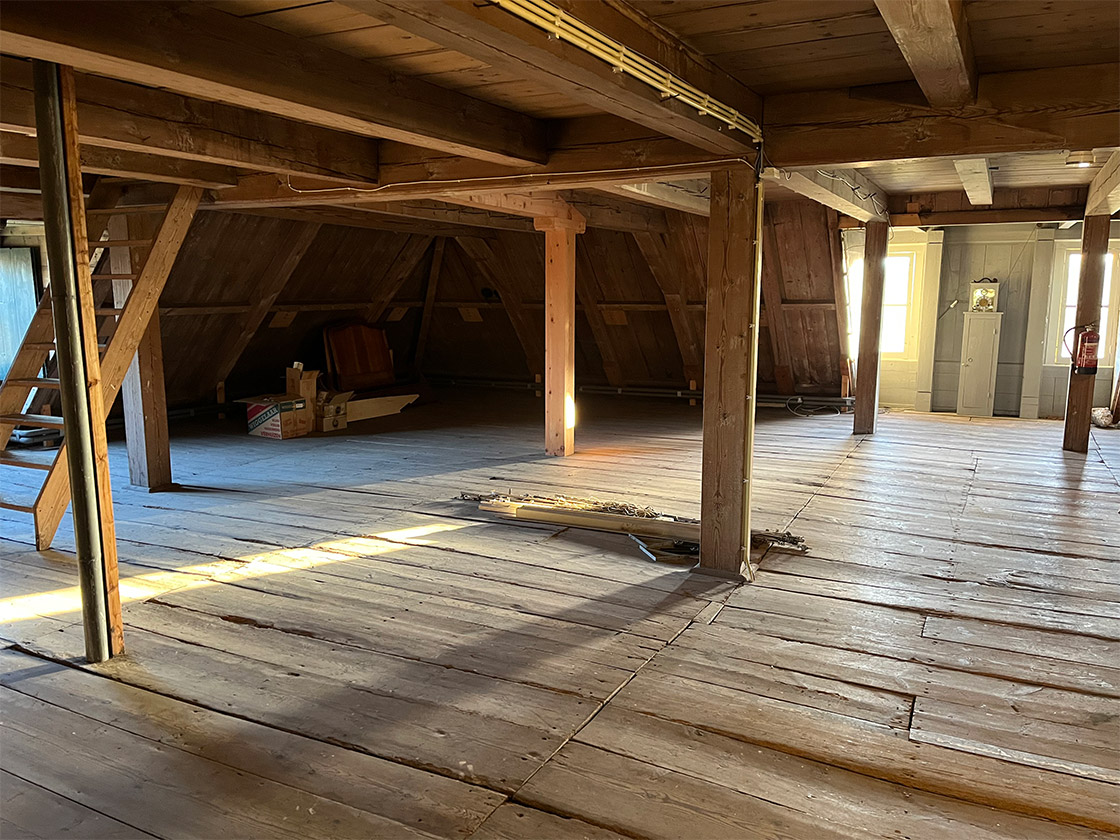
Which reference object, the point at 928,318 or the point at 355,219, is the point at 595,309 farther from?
the point at 928,318

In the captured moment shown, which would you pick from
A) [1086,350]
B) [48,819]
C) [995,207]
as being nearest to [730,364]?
[48,819]

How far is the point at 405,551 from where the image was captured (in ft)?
14.6

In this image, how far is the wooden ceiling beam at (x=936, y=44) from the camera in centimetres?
214

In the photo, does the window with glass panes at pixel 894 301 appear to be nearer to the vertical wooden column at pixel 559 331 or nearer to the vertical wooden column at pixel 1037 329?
the vertical wooden column at pixel 1037 329

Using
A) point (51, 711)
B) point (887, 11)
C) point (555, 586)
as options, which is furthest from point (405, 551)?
point (887, 11)

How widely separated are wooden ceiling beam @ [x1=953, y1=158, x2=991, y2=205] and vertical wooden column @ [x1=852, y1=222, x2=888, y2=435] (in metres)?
1.16

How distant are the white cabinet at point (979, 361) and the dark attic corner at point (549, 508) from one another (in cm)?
194

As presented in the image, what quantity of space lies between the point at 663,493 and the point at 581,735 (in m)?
3.21

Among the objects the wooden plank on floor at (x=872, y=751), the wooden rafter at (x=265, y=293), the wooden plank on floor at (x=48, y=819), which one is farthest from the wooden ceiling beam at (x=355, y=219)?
the wooden plank on floor at (x=872, y=751)

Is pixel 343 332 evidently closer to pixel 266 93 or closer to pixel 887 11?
pixel 266 93

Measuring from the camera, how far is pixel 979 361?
30.4ft

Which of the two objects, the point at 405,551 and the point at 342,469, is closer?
the point at 405,551

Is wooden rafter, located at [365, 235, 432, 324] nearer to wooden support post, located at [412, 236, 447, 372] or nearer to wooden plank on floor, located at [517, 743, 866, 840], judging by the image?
wooden support post, located at [412, 236, 447, 372]

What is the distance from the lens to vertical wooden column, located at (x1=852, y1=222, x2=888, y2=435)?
7.77 m
